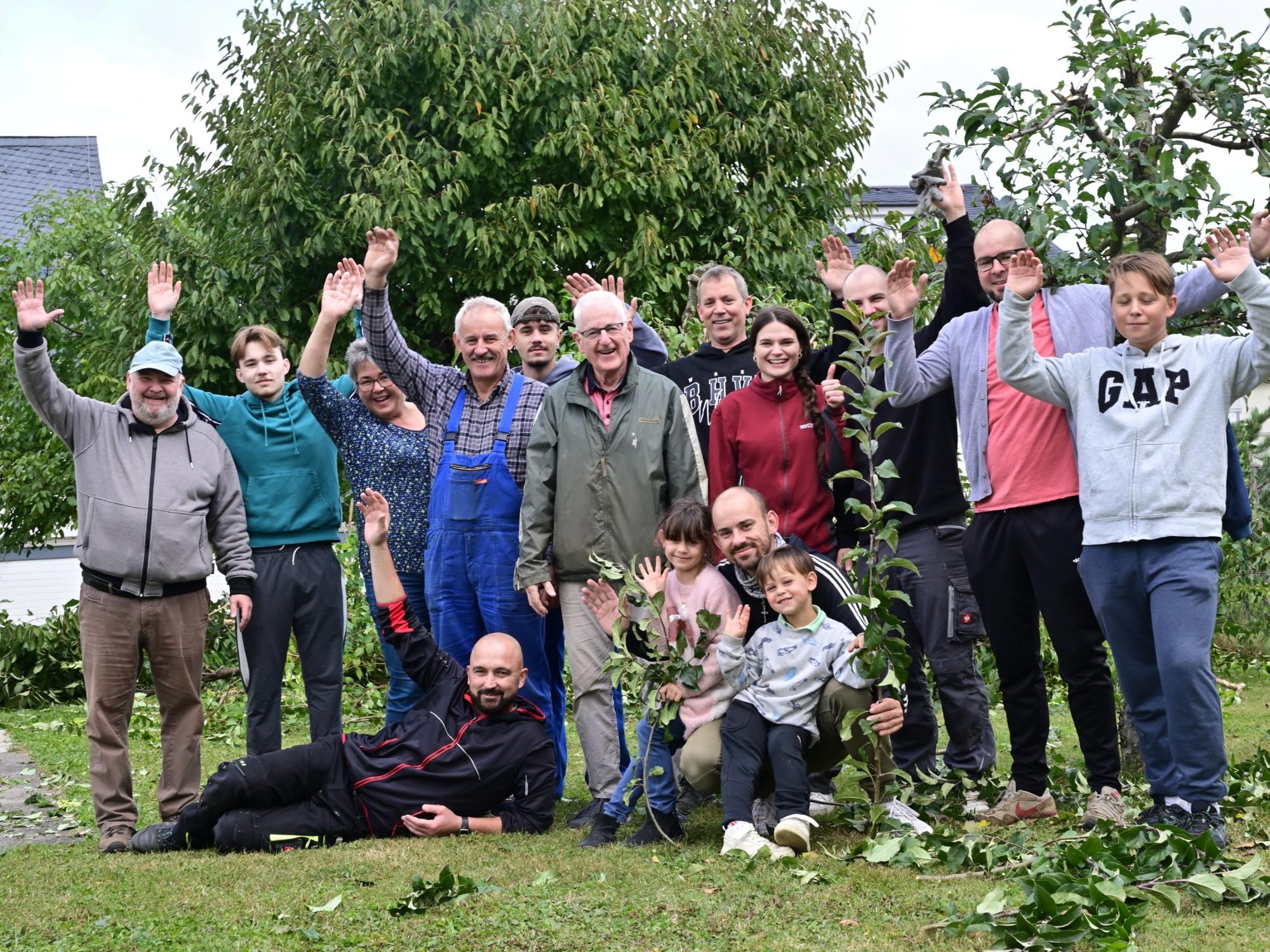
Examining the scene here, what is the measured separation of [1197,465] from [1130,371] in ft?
1.34

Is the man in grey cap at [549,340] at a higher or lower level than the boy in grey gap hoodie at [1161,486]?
higher

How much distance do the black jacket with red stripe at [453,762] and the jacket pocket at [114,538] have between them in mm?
1076

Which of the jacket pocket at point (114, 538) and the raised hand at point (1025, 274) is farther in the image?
the jacket pocket at point (114, 538)

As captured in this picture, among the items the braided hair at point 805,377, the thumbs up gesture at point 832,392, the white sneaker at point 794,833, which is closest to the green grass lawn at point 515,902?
the white sneaker at point 794,833

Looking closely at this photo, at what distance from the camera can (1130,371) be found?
4.59m

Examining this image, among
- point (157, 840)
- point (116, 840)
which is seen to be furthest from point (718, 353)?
point (116, 840)

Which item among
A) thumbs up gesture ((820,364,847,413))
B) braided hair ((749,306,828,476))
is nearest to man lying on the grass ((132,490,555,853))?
braided hair ((749,306,828,476))

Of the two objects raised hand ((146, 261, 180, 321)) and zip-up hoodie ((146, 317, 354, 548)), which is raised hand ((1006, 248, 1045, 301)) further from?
raised hand ((146, 261, 180, 321))

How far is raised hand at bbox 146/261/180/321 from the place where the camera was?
596 centimetres

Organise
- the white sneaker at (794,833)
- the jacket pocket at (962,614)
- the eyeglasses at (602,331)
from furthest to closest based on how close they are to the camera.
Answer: the eyeglasses at (602,331) < the jacket pocket at (962,614) < the white sneaker at (794,833)

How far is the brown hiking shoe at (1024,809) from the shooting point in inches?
199

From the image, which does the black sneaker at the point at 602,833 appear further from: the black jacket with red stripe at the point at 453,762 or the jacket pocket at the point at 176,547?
the jacket pocket at the point at 176,547

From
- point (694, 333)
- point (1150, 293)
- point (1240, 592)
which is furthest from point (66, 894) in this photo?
point (1240, 592)

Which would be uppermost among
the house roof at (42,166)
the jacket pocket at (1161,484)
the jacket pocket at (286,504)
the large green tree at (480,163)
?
the house roof at (42,166)
